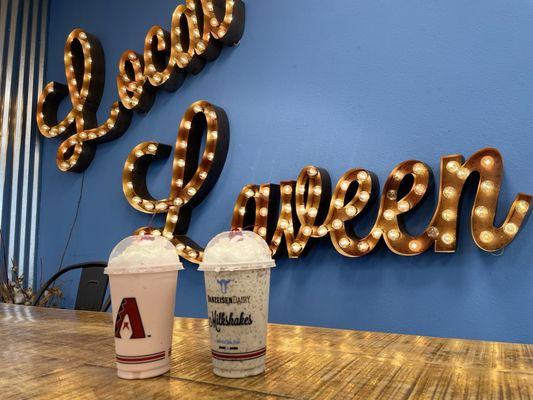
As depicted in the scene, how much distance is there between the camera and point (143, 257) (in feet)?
2.82

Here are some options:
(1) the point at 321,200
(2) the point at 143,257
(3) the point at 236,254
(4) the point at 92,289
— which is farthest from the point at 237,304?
(1) the point at 321,200

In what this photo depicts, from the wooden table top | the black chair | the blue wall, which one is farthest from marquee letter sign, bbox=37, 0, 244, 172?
the wooden table top

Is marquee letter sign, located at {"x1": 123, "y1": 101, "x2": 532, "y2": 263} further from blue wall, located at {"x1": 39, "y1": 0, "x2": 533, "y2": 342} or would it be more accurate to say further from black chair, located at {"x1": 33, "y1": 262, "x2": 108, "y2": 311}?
black chair, located at {"x1": 33, "y1": 262, "x2": 108, "y2": 311}

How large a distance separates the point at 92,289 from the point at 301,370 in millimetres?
A: 1588

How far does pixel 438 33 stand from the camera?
2455 millimetres

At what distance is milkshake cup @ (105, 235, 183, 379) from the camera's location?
33.1 inches

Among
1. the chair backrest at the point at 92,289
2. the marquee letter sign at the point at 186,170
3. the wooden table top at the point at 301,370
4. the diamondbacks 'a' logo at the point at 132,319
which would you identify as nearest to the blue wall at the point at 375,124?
the marquee letter sign at the point at 186,170

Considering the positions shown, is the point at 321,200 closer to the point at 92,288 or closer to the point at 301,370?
the point at 92,288

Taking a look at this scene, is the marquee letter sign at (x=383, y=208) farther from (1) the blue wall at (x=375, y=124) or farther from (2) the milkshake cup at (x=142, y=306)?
(2) the milkshake cup at (x=142, y=306)

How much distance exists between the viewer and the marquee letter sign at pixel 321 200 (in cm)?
212

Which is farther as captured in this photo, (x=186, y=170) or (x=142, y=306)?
(x=186, y=170)

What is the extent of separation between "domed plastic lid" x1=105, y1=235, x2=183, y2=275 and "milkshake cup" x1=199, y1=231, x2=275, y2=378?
2.9 inches

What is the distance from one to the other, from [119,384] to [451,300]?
1798 mm

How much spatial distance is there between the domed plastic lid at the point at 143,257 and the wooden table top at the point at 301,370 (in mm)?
197
